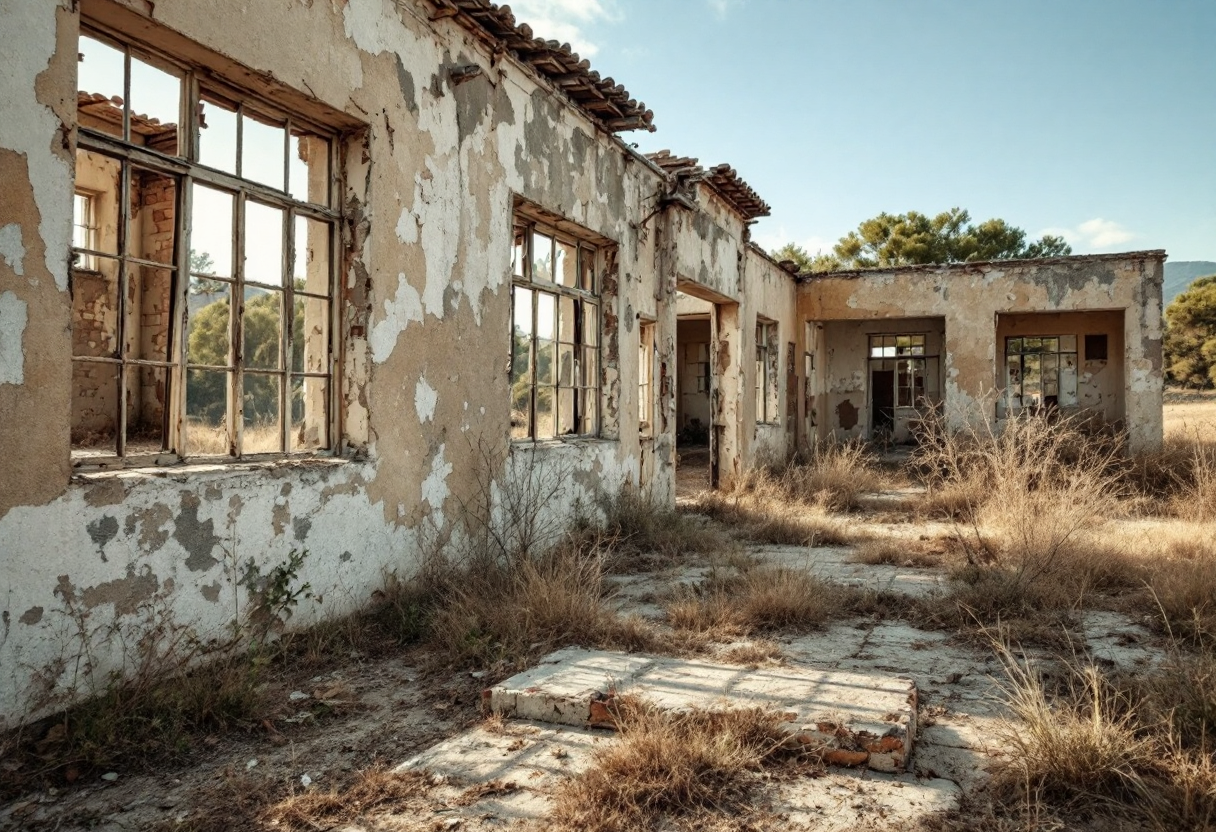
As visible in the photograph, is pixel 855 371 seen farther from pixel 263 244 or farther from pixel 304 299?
pixel 263 244

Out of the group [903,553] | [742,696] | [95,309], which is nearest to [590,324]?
[903,553]

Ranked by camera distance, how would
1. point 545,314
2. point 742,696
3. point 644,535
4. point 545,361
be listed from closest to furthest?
point 742,696, point 545,314, point 545,361, point 644,535

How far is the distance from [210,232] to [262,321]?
0.90 metres

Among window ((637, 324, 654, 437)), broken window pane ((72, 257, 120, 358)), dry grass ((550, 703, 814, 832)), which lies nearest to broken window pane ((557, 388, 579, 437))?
window ((637, 324, 654, 437))

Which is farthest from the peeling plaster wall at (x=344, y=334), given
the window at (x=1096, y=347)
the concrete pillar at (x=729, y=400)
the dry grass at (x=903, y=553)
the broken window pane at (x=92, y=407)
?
the window at (x=1096, y=347)

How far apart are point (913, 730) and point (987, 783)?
1.24 ft

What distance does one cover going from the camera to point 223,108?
14.4ft

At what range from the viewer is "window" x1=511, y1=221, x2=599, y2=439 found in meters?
6.95

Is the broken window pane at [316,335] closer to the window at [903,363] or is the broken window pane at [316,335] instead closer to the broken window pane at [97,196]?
the broken window pane at [97,196]

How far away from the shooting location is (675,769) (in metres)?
2.82

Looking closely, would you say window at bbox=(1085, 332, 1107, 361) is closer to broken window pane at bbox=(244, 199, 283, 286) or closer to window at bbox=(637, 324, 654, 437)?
window at bbox=(637, 324, 654, 437)

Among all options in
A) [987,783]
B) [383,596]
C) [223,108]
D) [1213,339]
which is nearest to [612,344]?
[383,596]

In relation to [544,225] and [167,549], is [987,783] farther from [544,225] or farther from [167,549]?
[544,225]

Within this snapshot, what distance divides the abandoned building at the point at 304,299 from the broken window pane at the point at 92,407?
0.16 ft
